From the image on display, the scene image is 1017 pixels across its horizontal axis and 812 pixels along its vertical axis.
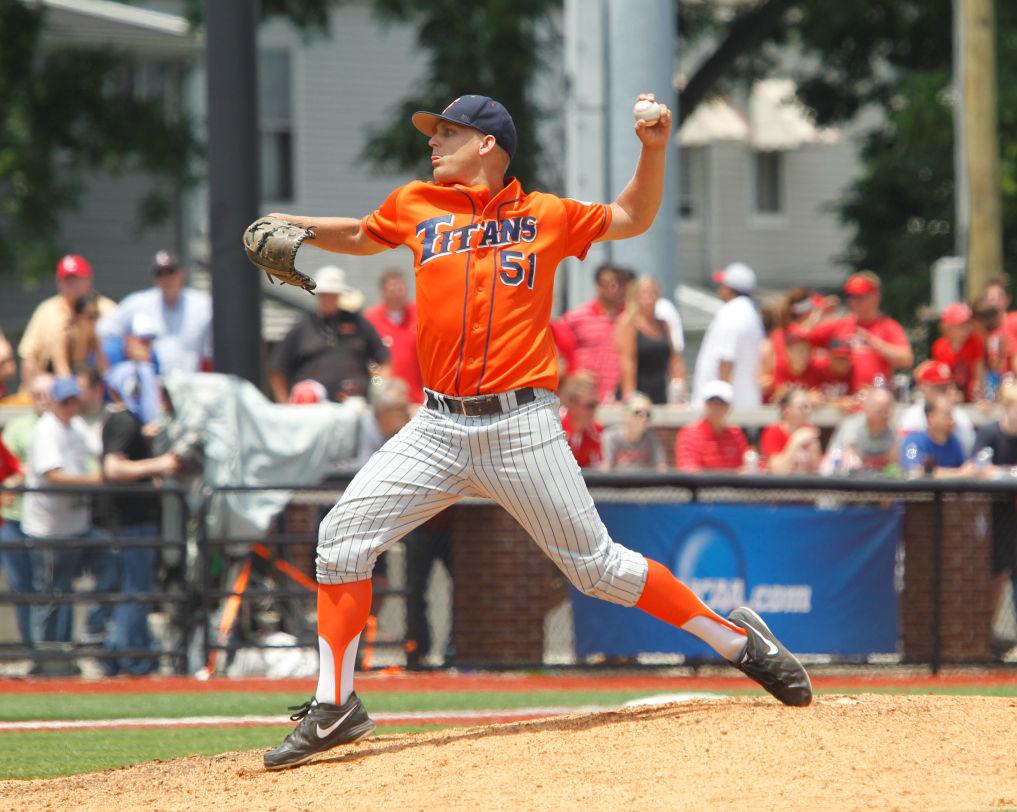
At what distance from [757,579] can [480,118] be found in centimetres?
559

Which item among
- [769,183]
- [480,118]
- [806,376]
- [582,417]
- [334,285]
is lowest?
[582,417]

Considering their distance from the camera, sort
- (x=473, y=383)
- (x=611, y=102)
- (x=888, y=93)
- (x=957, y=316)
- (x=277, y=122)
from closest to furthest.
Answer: (x=473, y=383) → (x=957, y=316) → (x=611, y=102) → (x=888, y=93) → (x=277, y=122)

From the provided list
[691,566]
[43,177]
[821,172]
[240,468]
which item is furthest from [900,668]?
A: [821,172]

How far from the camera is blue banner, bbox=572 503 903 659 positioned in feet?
35.9

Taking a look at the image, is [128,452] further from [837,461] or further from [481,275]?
[481,275]

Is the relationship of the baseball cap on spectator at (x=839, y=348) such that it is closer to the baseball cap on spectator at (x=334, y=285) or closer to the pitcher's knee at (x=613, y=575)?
the baseball cap on spectator at (x=334, y=285)

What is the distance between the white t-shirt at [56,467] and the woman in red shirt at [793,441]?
4.67 meters

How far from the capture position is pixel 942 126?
2144 cm

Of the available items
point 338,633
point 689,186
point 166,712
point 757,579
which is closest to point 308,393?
point 166,712

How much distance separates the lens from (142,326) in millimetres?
12461

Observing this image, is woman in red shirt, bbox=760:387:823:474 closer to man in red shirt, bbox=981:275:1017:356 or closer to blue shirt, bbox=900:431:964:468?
blue shirt, bbox=900:431:964:468

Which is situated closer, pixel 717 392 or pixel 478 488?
pixel 478 488

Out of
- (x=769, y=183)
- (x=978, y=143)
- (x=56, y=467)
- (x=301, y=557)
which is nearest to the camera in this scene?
(x=301, y=557)

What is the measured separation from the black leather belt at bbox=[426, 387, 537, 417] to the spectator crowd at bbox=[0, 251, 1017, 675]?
5.03 meters
